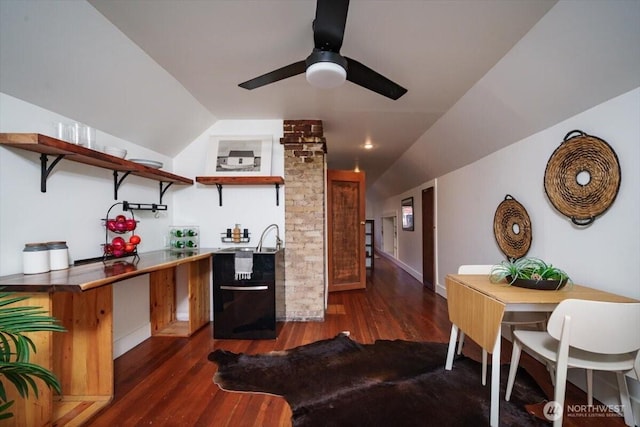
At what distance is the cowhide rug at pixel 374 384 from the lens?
59.6 inches

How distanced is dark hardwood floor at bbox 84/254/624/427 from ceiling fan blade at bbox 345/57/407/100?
6.68ft

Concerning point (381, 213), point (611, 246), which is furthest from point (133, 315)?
point (381, 213)

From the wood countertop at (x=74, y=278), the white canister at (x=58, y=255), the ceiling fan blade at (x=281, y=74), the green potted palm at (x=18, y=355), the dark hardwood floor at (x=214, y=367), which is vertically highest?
the ceiling fan blade at (x=281, y=74)

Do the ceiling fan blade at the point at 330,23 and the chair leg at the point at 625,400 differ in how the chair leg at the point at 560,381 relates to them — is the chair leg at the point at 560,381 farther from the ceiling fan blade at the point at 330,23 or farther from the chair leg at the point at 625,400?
the ceiling fan blade at the point at 330,23

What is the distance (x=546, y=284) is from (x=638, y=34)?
139 centimetres

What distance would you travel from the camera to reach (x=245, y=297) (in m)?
2.54

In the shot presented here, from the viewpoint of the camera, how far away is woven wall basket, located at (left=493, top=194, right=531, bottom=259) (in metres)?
2.32

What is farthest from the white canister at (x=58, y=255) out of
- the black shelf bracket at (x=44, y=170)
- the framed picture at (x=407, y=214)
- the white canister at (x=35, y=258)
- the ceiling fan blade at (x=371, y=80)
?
the framed picture at (x=407, y=214)

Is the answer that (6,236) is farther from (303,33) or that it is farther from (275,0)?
(303,33)

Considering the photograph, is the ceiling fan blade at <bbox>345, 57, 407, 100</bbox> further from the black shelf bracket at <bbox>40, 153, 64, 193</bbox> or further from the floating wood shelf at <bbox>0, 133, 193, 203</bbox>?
the black shelf bracket at <bbox>40, 153, 64, 193</bbox>

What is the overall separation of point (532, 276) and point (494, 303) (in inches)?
18.4

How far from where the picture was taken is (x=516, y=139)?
2.41m

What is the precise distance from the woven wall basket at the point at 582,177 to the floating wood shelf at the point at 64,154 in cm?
330

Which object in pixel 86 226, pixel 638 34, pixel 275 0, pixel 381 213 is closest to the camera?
pixel 638 34
